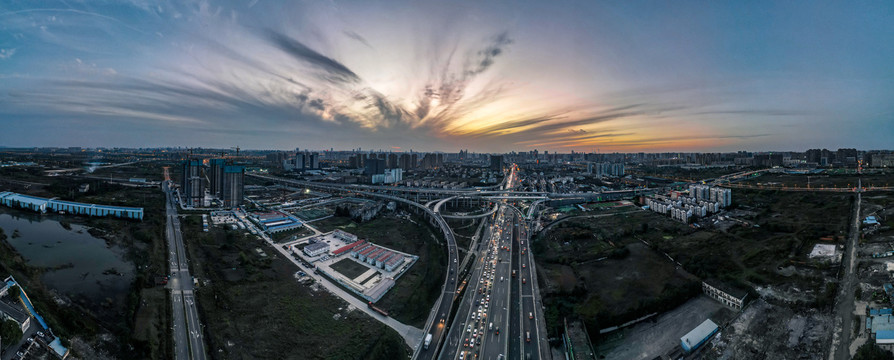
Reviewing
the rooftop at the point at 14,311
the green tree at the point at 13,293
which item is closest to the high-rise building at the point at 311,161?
the green tree at the point at 13,293

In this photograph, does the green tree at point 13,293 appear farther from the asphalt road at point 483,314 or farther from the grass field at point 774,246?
the grass field at point 774,246

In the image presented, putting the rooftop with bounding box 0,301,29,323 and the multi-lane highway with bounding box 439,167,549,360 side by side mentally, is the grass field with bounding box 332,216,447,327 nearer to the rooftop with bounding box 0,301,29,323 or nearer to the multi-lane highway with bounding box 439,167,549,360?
the multi-lane highway with bounding box 439,167,549,360

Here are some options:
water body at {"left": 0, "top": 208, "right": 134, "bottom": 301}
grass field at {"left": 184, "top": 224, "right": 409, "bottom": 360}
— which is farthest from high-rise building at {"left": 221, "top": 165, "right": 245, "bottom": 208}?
grass field at {"left": 184, "top": 224, "right": 409, "bottom": 360}

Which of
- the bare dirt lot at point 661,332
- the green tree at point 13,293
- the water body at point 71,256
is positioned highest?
the green tree at point 13,293

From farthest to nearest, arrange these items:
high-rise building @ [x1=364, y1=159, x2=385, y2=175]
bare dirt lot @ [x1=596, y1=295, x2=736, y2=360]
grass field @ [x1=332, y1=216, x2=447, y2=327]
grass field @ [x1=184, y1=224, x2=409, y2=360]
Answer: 1. high-rise building @ [x1=364, y1=159, x2=385, y2=175]
2. grass field @ [x1=332, y1=216, x2=447, y2=327]
3. bare dirt lot @ [x1=596, y1=295, x2=736, y2=360]
4. grass field @ [x1=184, y1=224, x2=409, y2=360]

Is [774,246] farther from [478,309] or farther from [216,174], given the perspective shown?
[216,174]

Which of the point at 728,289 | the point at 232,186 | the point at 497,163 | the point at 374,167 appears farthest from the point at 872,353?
the point at 497,163
